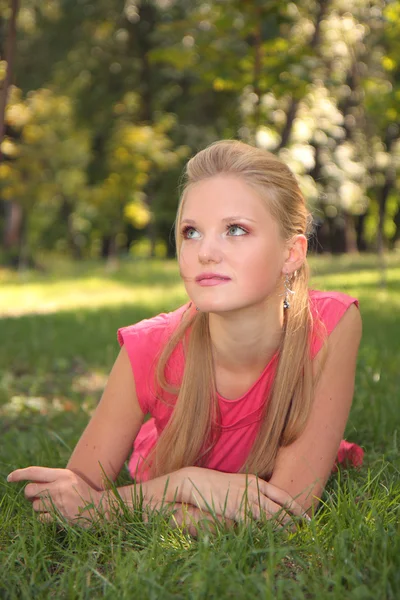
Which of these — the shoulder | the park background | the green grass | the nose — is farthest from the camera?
the shoulder

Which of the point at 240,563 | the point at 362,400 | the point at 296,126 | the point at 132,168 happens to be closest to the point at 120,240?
the point at 132,168

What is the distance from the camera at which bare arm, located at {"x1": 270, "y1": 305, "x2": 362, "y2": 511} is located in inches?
105

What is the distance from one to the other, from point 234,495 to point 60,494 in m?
0.60

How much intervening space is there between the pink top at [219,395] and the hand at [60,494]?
0.27m

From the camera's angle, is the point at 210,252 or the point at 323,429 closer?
the point at 210,252

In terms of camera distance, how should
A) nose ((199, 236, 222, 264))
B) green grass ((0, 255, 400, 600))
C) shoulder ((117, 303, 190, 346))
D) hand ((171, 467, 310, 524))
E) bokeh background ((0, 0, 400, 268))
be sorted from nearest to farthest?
1. green grass ((0, 255, 400, 600))
2. hand ((171, 467, 310, 524))
3. nose ((199, 236, 222, 264))
4. shoulder ((117, 303, 190, 346))
5. bokeh background ((0, 0, 400, 268))

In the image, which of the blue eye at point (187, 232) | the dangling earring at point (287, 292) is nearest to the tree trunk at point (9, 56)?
the blue eye at point (187, 232)

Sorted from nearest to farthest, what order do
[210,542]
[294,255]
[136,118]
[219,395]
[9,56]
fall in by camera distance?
[210,542], [294,255], [219,395], [9,56], [136,118]

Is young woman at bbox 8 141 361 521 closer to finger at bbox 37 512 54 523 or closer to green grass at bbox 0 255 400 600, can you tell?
finger at bbox 37 512 54 523

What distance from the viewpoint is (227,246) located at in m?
2.63

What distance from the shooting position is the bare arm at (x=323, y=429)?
8.77ft

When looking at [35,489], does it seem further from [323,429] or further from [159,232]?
[159,232]

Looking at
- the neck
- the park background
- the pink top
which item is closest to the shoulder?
the pink top

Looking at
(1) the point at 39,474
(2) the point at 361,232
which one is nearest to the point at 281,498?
(1) the point at 39,474
